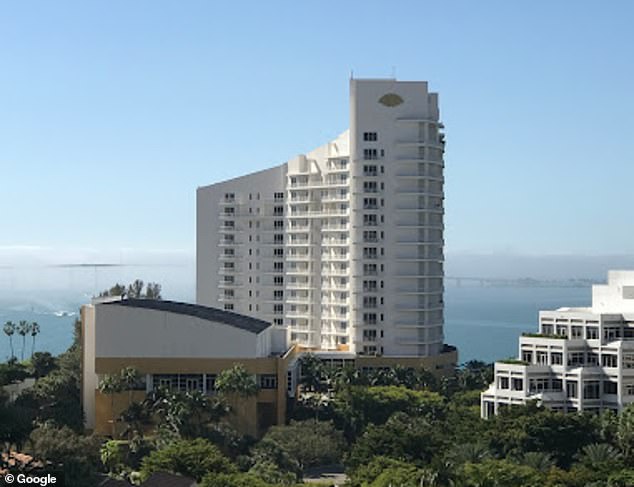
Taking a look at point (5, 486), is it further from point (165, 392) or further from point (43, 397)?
point (43, 397)

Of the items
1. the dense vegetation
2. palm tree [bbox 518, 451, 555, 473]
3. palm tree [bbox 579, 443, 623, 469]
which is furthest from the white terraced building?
palm tree [bbox 518, 451, 555, 473]

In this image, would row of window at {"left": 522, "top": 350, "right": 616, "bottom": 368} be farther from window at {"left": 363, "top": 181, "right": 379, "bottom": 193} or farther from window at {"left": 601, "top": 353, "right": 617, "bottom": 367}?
window at {"left": 363, "top": 181, "right": 379, "bottom": 193}

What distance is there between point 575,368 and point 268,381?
22.2 metres

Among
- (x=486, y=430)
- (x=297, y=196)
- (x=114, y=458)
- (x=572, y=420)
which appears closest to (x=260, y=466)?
(x=114, y=458)

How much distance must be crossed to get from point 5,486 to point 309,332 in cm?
7457

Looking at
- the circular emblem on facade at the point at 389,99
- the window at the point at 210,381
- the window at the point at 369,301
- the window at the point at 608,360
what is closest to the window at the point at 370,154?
the circular emblem on facade at the point at 389,99

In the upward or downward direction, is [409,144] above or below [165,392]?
above

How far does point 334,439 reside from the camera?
76.9m

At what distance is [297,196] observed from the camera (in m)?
115

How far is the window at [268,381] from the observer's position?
280 ft

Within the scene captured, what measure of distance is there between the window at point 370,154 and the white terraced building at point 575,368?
32.2 metres

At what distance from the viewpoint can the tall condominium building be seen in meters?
106

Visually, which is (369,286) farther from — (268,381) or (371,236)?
(268,381)

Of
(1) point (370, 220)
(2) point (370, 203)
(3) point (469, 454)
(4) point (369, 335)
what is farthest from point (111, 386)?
(2) point (370, 203)
